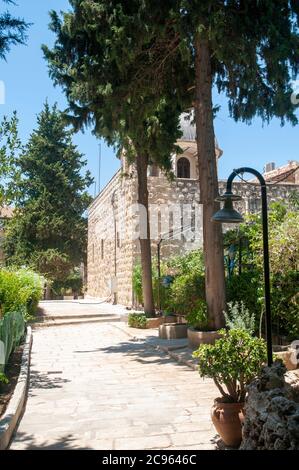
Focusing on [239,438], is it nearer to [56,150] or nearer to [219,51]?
[219,51]

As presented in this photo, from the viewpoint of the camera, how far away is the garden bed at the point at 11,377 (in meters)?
Answer: 5.64

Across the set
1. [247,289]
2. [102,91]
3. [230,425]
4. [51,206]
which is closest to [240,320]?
[230,425]

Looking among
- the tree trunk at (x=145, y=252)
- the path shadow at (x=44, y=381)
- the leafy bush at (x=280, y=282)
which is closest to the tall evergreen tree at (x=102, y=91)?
the tree trunk at (x=145, y=252)

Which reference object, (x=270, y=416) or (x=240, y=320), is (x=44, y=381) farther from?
(x=270, y=416)

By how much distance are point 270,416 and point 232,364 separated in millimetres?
973

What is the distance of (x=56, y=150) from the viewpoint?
1428 inches

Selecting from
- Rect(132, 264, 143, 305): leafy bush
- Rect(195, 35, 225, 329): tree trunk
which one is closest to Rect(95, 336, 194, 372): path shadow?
Rect(195, 35, 225, 329): tree trunk

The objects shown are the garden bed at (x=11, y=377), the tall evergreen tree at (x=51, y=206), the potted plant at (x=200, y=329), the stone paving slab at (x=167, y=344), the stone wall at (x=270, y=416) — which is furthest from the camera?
the tall evergreen tree at (x=51, y=206)

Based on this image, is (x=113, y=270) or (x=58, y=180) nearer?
(x=113, y=270)

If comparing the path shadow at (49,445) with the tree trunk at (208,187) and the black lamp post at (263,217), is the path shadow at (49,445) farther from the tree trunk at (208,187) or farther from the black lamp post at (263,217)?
the tree trunk at (208,187)

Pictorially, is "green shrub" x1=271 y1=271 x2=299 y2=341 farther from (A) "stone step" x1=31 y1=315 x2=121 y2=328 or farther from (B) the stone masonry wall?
(A) "stone step" x1=31 y1=315 x2=121 y2=328

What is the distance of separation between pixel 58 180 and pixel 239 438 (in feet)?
106

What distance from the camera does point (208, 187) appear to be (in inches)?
370

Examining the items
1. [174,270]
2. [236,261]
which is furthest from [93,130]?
[174,270]
